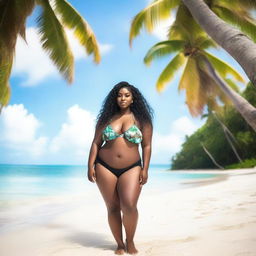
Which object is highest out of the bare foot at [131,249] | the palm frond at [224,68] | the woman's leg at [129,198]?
the palm frond at [224,68]

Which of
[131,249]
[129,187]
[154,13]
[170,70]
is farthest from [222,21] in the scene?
[170,70]

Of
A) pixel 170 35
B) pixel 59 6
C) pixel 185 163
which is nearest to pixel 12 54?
pixel 59 6

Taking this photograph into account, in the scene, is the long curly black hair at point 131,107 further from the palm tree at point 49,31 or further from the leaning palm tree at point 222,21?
the palm tree at point 49,31

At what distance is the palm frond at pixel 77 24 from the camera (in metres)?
10.7

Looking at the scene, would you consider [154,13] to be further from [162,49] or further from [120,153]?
[120,153]

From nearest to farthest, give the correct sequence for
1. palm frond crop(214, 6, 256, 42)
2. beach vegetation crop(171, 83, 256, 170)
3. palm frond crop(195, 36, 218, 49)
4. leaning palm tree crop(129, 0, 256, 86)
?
leaning palm tree crop(129, 0, 256, 86) < palm frond crop(214, 6, 256, 42) < palm frond crop(195, 36, 218, 49) < beach vegetation crop(171, 83, 256, 170)

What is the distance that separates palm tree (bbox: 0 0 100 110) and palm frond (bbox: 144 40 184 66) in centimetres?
450

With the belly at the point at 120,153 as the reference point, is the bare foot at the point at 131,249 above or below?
below

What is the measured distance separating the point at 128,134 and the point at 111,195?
0.72m

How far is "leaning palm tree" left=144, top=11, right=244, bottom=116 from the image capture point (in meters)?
13.7

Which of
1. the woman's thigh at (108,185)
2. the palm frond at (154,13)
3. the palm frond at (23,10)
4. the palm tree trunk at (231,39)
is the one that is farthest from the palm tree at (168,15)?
the woman's thigh at (108,185)

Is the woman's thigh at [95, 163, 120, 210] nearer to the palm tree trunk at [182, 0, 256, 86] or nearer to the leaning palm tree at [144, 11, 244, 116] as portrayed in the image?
the palm tree trunk at [182, 0, 256, 86]

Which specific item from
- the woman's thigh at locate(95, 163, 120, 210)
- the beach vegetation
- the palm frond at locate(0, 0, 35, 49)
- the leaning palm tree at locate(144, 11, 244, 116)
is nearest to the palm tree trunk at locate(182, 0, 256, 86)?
the woman's thigh at locate(95, 163, 120, 210)

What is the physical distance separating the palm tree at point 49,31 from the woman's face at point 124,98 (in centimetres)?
584
